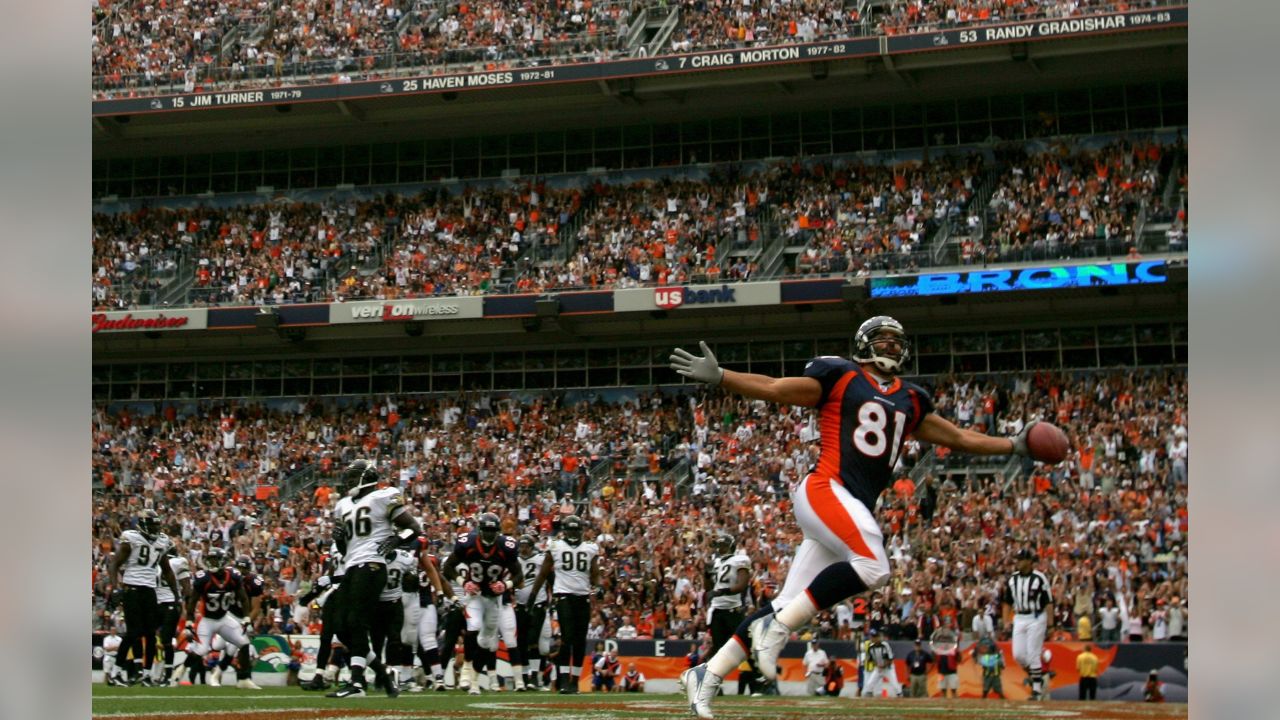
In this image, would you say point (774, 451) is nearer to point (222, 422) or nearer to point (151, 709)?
point (222, 422)

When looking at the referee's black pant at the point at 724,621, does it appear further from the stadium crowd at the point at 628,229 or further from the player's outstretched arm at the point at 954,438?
the stadium crowd at the point at 628,229

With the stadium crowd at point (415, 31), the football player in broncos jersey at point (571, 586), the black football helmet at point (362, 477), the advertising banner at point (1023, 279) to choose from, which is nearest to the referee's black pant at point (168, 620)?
the football player in broncos jersey at point (571, 586)

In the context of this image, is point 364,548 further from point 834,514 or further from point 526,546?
point 526,546

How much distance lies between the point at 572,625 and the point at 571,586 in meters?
0.48

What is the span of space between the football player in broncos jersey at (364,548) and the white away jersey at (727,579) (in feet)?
14.5

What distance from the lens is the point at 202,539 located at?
99.0 ft

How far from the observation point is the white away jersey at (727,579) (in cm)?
1544

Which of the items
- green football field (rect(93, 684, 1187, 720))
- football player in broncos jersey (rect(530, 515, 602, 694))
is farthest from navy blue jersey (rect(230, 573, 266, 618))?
football player in broncos jersey (rect(530, 515, 602, 694))

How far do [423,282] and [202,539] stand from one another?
27.7 ft

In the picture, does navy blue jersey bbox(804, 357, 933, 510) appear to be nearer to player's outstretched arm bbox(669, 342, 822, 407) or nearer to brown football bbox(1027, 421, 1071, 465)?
player's outstretched arm bbox(669, 342, 822, 407)

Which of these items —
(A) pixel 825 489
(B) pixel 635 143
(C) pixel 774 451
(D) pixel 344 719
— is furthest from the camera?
(B) pixel 635 143

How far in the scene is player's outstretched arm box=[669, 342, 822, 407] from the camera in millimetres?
7078

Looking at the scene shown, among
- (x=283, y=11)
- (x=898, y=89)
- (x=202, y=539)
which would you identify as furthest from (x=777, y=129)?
(x=202, y=539)

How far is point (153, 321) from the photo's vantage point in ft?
118
